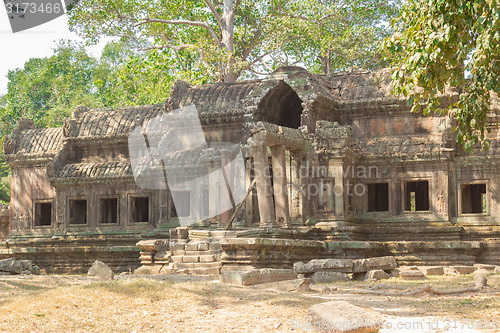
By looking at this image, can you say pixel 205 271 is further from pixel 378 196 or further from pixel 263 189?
pixel 378 196

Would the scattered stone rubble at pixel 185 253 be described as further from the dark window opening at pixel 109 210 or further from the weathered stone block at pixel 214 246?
the dark window opening at pixel 109 210

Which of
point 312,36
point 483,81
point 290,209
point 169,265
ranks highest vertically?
point 312,36

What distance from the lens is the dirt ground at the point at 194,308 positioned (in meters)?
8.69

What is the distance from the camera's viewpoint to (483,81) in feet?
35.5

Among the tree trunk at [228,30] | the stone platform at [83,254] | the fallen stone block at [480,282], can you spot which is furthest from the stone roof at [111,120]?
the fallen stone block at [480,282]

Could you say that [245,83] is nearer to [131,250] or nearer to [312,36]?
[131,250]

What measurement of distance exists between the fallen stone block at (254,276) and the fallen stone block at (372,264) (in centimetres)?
235

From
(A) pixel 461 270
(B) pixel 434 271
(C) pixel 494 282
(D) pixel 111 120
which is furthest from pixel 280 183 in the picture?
(D) pixel 111 120

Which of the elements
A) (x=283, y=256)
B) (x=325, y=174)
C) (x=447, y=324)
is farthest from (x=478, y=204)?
(x=447, y=324)

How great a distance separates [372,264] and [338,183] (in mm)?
4386

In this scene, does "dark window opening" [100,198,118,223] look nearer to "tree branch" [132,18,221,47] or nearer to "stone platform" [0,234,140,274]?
"stone platform" [0,234,140,274]

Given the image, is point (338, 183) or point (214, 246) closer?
point (214, 246)

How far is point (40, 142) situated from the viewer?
2731 cm

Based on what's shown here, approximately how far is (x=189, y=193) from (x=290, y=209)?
411 cm
